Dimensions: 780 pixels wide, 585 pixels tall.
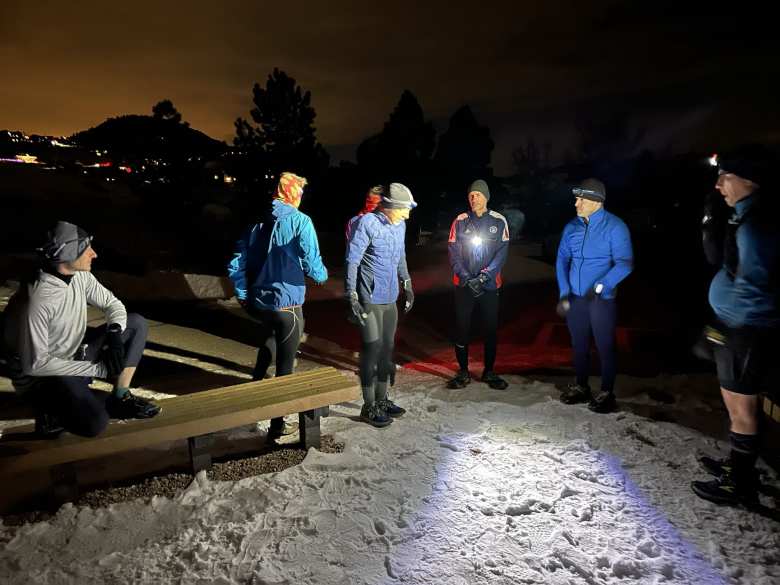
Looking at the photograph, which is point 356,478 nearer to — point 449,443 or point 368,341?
point 449,443

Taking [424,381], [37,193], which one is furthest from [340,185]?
[424,381]

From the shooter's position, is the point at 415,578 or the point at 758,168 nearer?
the point at 415,578

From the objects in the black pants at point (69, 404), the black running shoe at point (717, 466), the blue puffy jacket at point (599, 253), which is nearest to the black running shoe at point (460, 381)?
the blue puffy jacket at point (599, 253)

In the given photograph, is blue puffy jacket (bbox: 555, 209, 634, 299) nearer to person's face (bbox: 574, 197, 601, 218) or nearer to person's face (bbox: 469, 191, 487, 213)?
person's face (bbox: 574, 197, 601, 218)

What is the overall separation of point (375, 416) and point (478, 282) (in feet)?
6.22

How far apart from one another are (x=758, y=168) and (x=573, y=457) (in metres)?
2.44

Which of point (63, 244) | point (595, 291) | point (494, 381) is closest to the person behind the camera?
point (63, 244)

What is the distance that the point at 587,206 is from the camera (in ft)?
15.8

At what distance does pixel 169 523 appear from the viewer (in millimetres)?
3160

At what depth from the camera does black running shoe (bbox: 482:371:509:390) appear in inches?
225

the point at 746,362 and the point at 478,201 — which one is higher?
the point at 478,201

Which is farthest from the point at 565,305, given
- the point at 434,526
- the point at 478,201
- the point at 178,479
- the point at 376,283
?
the point at 178,479

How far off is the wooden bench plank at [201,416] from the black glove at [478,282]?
198 centimetres

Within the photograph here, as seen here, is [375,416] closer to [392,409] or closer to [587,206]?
[392,409]
